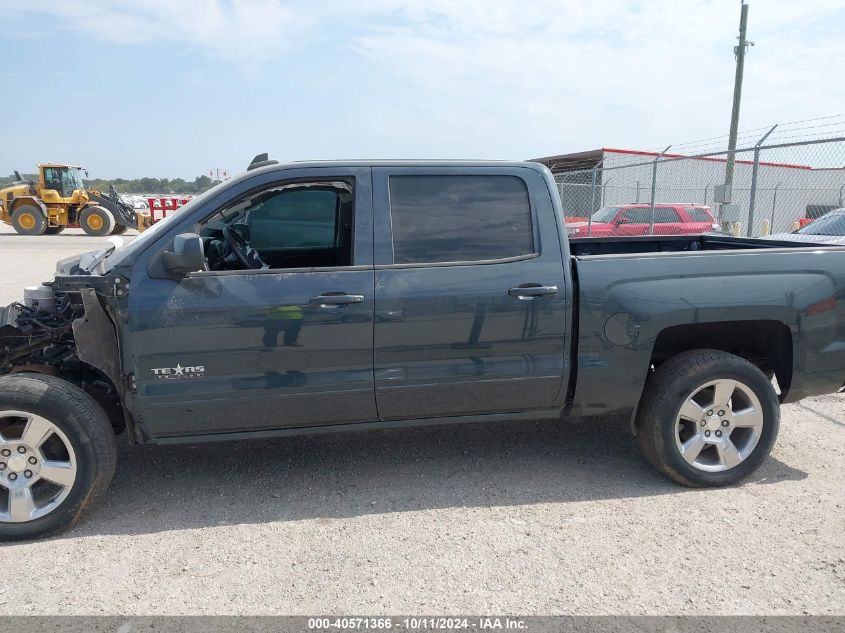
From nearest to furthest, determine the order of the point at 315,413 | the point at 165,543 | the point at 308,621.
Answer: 1. the point at 308,621
2. the point at 165,543
3. the point at 315,413

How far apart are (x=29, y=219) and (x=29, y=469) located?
73.8 ft

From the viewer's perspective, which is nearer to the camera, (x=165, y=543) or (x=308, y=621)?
(x=308, y=621)

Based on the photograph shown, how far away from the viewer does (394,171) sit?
3564mm

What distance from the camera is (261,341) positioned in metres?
3.31

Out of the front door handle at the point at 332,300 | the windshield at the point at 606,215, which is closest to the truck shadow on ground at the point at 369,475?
the front door handle at the point at 332,300

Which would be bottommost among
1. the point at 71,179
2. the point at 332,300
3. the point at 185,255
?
the point at 332,300

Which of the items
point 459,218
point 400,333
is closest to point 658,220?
point 459,218

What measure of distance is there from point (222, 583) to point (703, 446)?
272cm

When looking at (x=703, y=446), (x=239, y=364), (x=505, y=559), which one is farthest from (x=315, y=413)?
(x=703, y=446)

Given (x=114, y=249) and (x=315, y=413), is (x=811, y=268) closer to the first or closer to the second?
(x=315, y=413)

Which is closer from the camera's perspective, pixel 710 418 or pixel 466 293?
pixel 466 293

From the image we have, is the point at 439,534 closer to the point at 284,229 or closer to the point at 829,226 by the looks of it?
the point at 284,229

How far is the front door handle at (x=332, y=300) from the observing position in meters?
3.32

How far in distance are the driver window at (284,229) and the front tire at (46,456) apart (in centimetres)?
106
